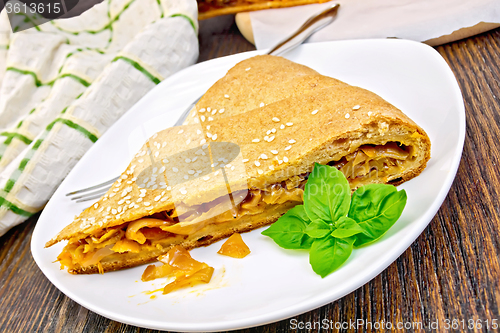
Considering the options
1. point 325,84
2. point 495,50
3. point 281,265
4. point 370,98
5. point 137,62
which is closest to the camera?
point 281,265

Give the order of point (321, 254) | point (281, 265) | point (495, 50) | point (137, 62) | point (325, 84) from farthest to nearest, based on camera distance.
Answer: point (137, 62)
point (495, 50)
point (325, 84)
point (281, 265)
point (321, 254)

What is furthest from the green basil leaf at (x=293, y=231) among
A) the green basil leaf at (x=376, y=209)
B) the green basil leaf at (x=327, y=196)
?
the green basil leaf at (x=376, y=209)

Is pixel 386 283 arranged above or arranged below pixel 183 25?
below

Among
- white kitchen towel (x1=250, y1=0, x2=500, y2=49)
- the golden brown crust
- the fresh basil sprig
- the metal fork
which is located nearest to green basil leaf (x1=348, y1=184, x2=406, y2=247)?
the fresh basil sprig

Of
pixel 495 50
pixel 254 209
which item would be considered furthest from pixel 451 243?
pixel 495 50

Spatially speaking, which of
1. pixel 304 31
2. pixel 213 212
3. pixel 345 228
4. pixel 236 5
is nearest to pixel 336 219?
pixel 345 228

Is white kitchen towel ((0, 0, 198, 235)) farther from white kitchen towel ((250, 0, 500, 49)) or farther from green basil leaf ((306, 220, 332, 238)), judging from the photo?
green basil leaf ((306, 220, 332, 238))

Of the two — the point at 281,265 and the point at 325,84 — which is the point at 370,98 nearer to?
the point at 325,84
